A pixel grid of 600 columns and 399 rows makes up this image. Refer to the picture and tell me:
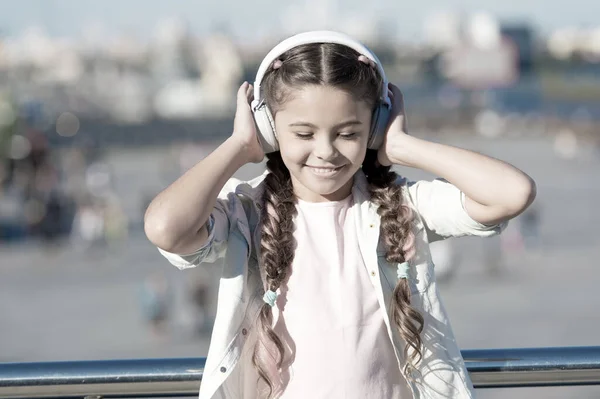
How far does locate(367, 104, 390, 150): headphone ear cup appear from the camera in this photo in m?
1.73

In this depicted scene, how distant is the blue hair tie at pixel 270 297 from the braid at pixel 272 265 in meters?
0.02

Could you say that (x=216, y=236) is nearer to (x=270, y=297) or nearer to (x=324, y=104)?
(x=270, y=297)

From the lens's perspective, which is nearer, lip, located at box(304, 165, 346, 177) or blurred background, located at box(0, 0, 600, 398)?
lip, located at box(304, 165, 346, 177)

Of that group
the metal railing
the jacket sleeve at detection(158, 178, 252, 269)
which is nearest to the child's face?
the jacket sleeve at detection(158, 178, 252, 269)

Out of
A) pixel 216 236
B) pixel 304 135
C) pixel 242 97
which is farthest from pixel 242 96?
pixel 216 236

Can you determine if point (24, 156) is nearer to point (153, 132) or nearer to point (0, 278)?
point (0, 278)

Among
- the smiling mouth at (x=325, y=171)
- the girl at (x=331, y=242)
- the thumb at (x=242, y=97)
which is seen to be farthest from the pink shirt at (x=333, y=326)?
the thumb at (x=242, y=97)

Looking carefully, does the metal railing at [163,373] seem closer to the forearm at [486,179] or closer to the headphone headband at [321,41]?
the forearm at [486,179]

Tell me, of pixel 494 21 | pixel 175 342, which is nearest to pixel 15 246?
pixel 175 342

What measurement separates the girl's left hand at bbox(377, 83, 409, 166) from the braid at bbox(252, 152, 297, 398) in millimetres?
194

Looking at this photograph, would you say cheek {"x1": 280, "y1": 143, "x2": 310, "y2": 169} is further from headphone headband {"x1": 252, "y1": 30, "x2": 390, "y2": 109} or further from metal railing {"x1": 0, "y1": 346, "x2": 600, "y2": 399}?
metal railing {"x1": 0, "y1": 346, "x2": 600, "y2": 399}

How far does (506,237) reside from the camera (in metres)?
19.1

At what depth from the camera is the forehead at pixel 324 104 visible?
5.44ft

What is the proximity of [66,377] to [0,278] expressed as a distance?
55.5 feet
